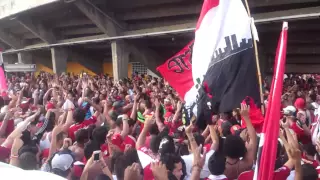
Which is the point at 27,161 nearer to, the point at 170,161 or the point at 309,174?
the point at 170,161

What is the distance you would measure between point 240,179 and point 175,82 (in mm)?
2832

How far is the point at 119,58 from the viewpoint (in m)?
18.8

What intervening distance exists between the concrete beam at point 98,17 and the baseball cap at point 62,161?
1411 centimetres

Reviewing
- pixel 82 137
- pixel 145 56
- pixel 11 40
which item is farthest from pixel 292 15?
pixel 11 40

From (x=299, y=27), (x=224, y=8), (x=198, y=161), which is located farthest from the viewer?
(x=299, y=27)

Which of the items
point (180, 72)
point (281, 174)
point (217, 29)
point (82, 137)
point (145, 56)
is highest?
point (145, 56)

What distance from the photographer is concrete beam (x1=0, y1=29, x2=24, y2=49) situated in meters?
27.5

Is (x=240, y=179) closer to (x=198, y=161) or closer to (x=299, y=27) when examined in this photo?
(x=198, y=161)

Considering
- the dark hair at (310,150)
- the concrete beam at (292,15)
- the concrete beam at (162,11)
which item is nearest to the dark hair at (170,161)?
the dark hair at (310,150)

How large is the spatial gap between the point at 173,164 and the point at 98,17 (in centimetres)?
1527

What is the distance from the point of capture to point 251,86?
4438 millimetres

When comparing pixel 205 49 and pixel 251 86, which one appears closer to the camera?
pixel 251 86

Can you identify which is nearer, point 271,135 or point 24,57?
point 271,135

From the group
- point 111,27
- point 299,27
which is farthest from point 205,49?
point 111,27
